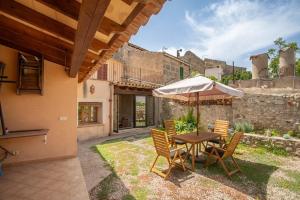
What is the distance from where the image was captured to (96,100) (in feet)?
33.9

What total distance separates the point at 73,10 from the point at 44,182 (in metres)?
3.41

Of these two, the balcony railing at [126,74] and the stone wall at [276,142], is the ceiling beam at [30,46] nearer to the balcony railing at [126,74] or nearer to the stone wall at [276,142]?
the balcony railing at [126,74]

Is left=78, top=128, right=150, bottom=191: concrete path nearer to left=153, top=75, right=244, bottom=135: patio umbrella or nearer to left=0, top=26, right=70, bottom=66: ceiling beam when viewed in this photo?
left=153, top=75, right=244, bottom=135: patio umbrella

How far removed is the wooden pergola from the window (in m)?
5.57

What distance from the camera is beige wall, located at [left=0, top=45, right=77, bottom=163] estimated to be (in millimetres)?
4797

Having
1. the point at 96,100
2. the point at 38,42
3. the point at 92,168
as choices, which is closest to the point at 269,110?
the point at 92,168

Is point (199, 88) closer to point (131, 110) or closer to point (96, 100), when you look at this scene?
point (96, 100)

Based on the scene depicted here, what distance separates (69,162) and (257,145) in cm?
680

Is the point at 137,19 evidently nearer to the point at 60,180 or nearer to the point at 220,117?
the point at 60,180

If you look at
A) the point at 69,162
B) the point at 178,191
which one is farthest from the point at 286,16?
the point at 69,162

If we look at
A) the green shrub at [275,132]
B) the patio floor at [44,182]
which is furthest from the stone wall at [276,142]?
the patio floor at [44,182]

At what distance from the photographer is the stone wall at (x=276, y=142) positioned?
20.7 ft

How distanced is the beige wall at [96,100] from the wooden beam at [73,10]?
24.7 ft

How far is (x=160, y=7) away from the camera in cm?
179
